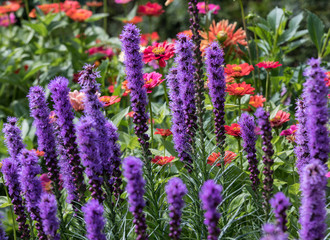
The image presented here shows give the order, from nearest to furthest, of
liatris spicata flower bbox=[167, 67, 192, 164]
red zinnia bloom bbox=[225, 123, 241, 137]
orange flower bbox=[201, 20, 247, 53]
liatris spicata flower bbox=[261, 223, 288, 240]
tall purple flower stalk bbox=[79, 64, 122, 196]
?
liatris spicata flower bbox=[261, 223, 288, 240] < tall purple flower stalk bbox=[79, 64, 122, 196] < liatris spicata flower bbox=[167, 67, 192, 164] < red zinnia bloom bbox=[225, 123, 241, 137] < orange flower bbox=[201, 20, 247, 53]

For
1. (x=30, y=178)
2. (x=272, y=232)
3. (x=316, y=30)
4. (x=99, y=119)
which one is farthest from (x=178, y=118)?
(x=316, y=30)

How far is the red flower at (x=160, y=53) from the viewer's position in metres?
3.34

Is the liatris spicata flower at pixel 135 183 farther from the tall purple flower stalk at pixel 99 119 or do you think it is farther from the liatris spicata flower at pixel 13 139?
the liatris spicata flower at pixel 13 139

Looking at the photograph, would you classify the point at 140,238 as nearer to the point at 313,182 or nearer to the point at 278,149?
the point at 313,182

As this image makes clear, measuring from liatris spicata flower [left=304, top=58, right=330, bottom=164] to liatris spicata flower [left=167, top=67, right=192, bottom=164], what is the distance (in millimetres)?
881

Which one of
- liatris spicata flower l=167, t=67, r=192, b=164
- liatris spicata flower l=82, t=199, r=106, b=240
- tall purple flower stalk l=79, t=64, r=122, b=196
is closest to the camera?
liatris spicata flower l=82, t=199, r=106, b=240

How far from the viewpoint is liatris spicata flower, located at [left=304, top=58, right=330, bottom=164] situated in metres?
1.92

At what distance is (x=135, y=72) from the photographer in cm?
250

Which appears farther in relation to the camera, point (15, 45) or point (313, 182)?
point (15, 45)

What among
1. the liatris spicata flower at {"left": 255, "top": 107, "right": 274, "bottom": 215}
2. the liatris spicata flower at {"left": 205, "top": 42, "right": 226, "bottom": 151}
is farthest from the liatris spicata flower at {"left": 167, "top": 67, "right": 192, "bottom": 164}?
the liatris spicata flower at {"left": 255, "top": 107, "right": 274, "bottom": 215}

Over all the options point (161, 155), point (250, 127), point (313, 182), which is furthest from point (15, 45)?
point (313, 182)

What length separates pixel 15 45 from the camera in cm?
739

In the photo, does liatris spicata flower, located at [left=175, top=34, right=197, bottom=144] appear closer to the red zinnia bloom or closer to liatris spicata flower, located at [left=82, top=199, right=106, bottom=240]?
the red zinnia bloom

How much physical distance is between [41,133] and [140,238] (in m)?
0.88
